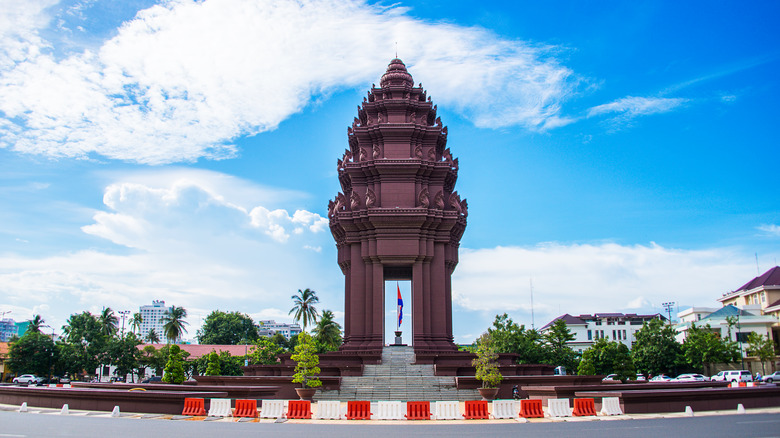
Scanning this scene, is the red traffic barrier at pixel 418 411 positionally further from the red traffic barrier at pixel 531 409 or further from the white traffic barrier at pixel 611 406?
the white traffic barrier at pixel 611 406

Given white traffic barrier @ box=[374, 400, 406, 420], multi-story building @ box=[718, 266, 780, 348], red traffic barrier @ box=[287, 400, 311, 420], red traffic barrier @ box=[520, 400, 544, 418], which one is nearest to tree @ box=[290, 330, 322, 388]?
red traffic barrier @ box=[287, 400, 311, 420]

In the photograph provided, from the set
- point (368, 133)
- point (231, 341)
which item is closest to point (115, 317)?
point (231, 341)

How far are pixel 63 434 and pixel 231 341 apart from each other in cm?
9589

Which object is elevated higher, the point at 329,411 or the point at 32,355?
the point at 32,355

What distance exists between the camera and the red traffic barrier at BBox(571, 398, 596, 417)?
2341 cm

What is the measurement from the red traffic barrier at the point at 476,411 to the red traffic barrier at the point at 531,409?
4.54ft

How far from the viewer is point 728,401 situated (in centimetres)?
2467

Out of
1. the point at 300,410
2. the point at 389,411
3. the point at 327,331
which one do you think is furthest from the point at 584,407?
the point at 327,331

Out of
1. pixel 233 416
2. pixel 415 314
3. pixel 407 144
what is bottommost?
pixel 233 416

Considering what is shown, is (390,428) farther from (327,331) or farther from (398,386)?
(327,331)

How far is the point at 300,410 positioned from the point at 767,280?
263 ft

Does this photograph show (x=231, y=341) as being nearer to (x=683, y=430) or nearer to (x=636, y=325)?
(x=636, y=325)

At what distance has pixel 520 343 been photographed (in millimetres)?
56062

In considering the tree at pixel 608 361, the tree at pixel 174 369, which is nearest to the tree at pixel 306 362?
the tree at pixel 174 369
